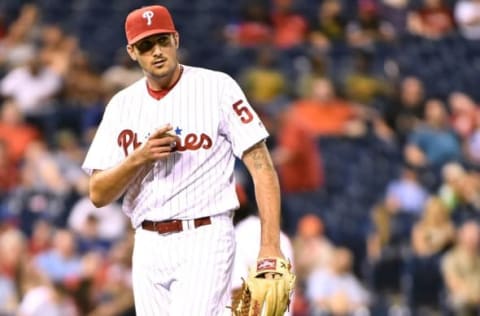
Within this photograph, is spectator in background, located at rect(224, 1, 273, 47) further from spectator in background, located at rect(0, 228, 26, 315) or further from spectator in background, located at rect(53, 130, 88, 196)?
spectator in background, located at rect(0, 228, 26, 315)

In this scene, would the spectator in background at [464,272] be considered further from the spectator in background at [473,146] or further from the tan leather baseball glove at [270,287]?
the tan leather baseball glove at [270,287]

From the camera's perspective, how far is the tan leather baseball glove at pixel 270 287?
5.31 m

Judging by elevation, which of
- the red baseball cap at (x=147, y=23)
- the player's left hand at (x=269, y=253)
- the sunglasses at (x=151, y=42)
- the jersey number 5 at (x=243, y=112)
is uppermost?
the red baseball cap at (x=147, y=23)

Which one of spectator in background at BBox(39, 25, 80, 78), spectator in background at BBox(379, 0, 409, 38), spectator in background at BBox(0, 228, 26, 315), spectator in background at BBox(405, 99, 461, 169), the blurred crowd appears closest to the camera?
spectator in background at BBox(0, 228, 26, 315)

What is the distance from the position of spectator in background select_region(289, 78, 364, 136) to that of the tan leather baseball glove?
8114 mm

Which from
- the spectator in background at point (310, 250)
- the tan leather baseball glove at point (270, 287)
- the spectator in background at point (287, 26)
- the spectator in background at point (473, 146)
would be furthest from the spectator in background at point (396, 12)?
the tan leather baseball glove at point (270, 287)

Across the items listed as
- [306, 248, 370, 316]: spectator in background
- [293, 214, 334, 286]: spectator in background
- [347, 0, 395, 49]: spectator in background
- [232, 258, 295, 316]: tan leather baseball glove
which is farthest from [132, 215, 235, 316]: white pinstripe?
[347, 0, 395, 49]: spectator in background

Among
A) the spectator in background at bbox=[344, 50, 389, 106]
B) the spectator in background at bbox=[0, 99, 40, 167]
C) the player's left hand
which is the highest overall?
the spectator in background at bbox=[344, 50, 389, 106]

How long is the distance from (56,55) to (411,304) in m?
4.99

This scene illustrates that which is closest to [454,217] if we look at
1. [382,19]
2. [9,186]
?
[9,186]

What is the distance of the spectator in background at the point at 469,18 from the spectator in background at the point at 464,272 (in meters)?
5.21

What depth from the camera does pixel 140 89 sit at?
5715mm

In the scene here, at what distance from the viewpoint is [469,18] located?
16125 mm

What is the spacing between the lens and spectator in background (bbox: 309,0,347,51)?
15.5 meters
